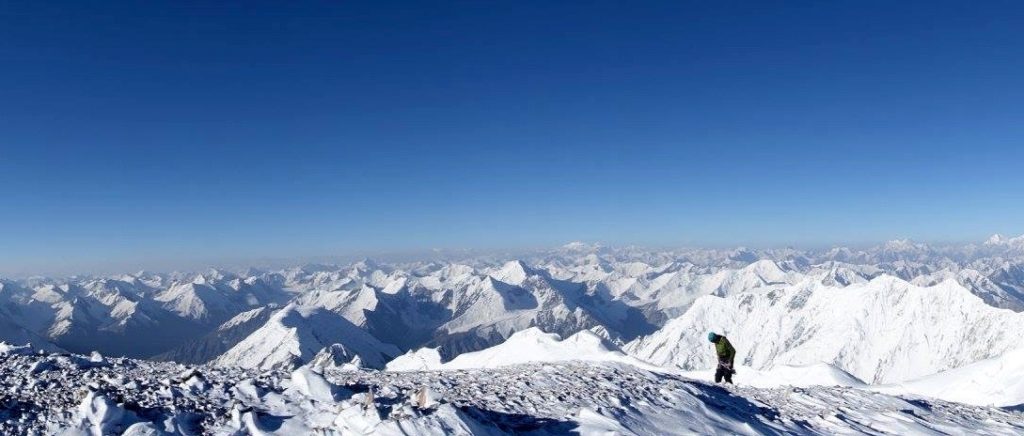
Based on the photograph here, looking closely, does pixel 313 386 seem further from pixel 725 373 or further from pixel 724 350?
pixel 725 373

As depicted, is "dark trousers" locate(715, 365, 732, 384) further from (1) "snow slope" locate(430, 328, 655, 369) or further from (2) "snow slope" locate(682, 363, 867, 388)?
(1) "snow slope" locate(430, 328, 655, 369)

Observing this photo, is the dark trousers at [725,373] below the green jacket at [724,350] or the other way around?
below

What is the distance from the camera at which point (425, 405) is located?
42.1 feet

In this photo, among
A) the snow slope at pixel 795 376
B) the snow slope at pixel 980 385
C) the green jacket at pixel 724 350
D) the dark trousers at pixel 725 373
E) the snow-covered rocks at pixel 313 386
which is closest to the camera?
the snow-covered rocks at pixel 313 386

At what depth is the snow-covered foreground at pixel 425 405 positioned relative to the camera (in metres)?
11.5

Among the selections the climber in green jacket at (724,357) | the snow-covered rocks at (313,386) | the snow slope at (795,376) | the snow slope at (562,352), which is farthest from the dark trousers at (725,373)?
the snow slope at (562,352)

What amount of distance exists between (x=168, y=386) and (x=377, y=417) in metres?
7.07

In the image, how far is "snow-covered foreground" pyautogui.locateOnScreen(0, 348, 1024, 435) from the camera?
37.8 feet

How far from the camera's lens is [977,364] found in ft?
153

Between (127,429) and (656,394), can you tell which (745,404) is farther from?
(127,429)

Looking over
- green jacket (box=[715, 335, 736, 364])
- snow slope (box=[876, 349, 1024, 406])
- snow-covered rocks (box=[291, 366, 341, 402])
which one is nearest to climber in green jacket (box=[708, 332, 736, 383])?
green jacket (box=[715, 335, 736, 364])

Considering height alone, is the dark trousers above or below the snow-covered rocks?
below

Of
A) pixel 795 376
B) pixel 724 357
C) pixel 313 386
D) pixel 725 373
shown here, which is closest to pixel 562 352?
pixel 795 376

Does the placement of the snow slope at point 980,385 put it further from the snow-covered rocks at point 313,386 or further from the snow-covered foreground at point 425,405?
the snow-covered rocks at point 313,386
